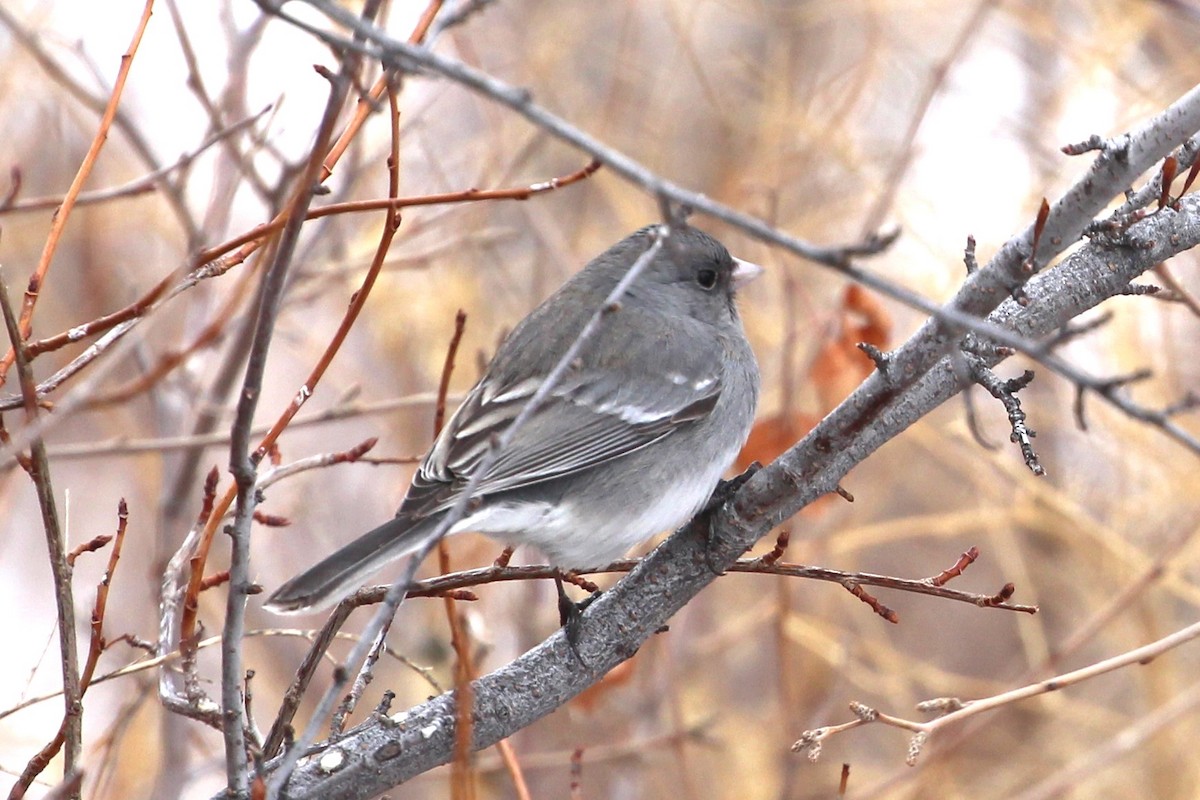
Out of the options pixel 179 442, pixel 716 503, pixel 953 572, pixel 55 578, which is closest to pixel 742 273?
pixel 716 503

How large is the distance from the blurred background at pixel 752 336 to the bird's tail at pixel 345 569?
1018mm

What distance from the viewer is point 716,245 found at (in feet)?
10.2

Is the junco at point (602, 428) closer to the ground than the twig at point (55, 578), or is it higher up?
higher up

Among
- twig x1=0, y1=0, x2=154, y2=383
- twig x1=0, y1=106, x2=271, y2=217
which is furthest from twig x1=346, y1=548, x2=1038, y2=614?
twig x1=0, y1=106, x2=271, y2=217

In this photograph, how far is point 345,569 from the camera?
1.87 metres

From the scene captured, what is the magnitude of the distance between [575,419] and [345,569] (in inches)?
34.6

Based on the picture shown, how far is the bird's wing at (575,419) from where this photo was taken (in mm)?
2453

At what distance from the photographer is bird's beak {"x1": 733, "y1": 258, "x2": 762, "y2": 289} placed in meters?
3.12

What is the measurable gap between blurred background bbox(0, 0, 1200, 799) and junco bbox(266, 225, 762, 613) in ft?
1.33

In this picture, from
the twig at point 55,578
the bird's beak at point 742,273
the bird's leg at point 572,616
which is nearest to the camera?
the twig at point 55,578

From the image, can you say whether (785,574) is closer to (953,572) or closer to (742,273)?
(953,572)

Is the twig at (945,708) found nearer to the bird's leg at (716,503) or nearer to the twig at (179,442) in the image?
the bird's leg at (716,503)

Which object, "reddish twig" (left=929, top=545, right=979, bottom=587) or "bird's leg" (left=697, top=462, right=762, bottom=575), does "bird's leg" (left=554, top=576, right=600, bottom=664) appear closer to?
"bird's leg" (left=697, top=462, right=762, bottom=575)

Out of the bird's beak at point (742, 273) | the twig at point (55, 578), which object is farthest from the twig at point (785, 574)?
the bird's beak at point (742, 273)
